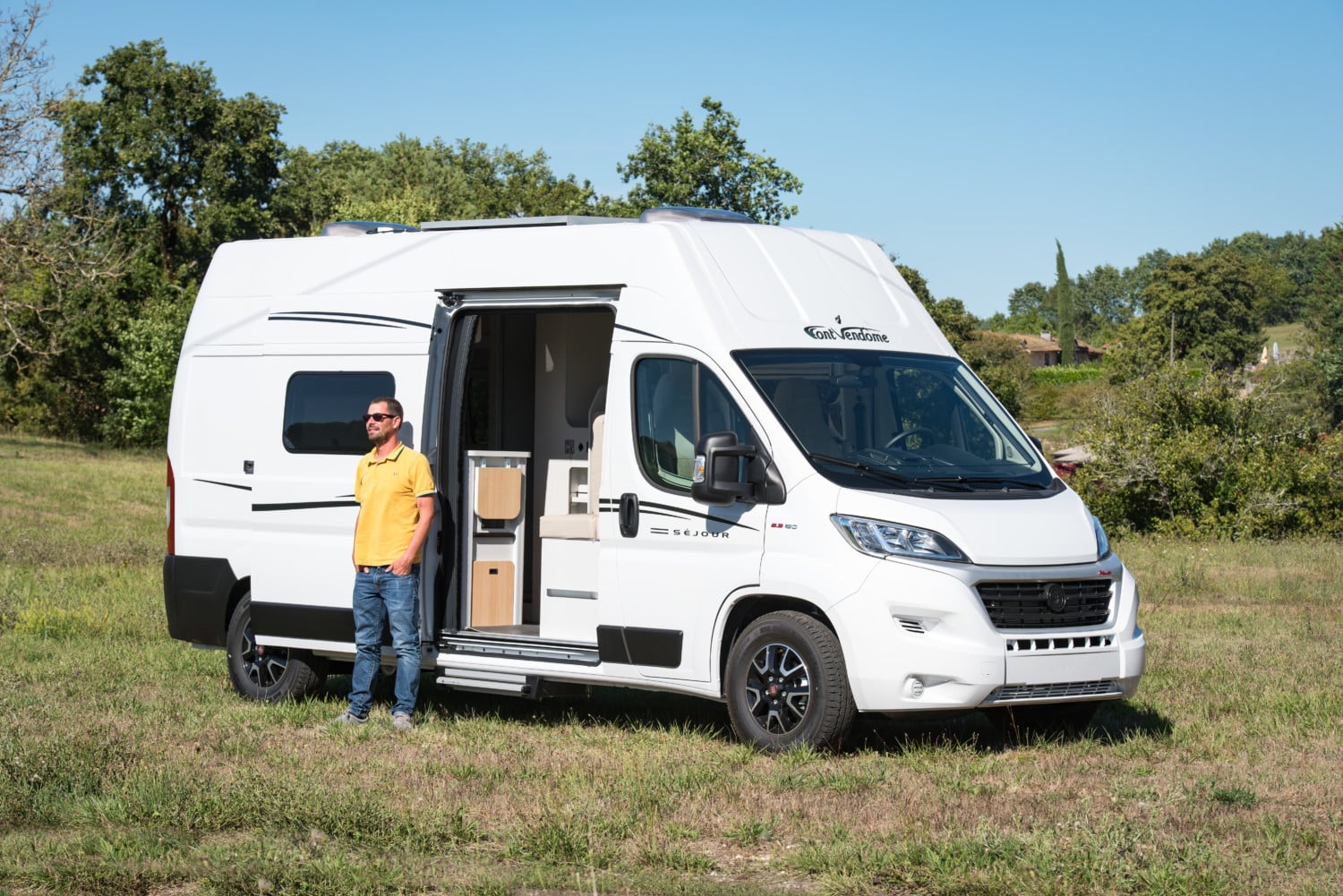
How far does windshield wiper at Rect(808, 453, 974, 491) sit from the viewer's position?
866cm

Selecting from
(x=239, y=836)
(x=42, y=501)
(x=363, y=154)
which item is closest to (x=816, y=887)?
(x=239, y=836)

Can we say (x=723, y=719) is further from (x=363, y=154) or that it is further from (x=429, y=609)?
(x=363, y=154)

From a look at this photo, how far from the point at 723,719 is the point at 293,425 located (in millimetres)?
3437

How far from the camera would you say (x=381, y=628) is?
9.98 m

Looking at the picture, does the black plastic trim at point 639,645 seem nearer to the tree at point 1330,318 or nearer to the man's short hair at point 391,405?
the man's short hair at point 391,405

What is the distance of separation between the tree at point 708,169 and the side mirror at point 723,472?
38.8 metres

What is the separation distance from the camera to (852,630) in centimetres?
→ 839

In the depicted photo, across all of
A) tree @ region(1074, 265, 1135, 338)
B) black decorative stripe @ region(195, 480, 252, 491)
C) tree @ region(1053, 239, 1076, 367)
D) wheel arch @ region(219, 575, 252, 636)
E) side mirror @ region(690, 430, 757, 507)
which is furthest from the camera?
tree @ region(1074, 265, 1135, 338)

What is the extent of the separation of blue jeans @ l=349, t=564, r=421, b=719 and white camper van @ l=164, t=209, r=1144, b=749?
0.85 ft

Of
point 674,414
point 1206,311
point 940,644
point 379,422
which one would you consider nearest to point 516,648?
point 379,422

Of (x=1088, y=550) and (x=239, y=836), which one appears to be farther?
(x=1088, y=550)

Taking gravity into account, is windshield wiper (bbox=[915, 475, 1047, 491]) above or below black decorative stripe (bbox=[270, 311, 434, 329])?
below

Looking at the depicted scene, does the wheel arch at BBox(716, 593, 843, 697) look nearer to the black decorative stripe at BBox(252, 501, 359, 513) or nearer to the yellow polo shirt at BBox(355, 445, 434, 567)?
the yellow polo shirt at BBox(355, 445, 434, 567)

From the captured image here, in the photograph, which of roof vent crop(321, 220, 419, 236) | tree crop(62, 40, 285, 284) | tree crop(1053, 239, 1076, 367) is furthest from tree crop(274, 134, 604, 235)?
tree crop(1053, 239, 1076, 367)
